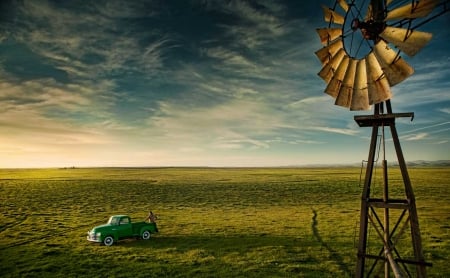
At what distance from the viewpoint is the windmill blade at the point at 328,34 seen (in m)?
11.8

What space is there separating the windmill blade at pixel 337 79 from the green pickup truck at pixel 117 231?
18.6 m

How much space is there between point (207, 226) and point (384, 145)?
71.9 feet

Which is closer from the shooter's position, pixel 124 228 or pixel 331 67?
pixel 331 67

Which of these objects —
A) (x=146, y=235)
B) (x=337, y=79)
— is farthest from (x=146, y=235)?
(x=337, y=79)

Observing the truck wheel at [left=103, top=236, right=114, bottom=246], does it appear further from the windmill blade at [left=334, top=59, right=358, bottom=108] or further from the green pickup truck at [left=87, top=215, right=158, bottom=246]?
the windmill blade at [left=334, top=59, right=358, bottom=108]

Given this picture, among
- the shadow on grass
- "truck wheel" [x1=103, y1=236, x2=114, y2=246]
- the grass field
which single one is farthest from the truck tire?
the shadow on grass

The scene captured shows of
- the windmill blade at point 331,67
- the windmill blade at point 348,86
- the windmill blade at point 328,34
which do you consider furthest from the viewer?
the windmill blade at point 328,34

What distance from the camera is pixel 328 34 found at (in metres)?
11.8

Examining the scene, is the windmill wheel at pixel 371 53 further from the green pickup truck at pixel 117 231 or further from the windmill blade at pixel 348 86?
the green pickup truck at pixel 117 231

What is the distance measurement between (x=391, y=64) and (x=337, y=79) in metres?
1.87

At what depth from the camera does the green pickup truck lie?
23.4m

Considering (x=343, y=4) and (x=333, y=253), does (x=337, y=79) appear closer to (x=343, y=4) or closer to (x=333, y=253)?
(x=343, y=4)

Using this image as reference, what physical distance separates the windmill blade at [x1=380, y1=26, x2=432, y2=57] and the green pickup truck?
2100 cm

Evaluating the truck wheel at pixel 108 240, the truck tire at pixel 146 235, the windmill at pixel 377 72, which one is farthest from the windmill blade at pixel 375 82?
the truck wheel at pixel 108 240
